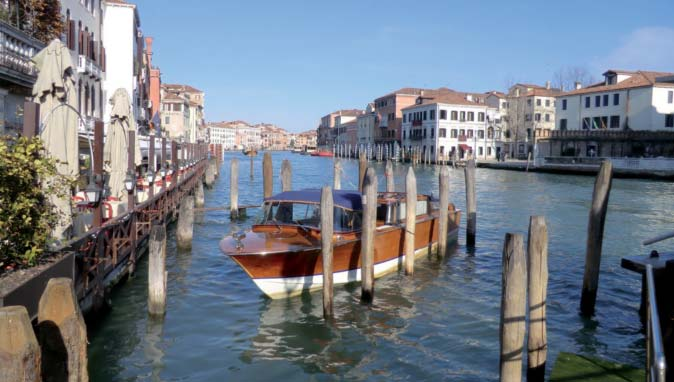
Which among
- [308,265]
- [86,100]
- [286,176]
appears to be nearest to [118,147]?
[308,265]

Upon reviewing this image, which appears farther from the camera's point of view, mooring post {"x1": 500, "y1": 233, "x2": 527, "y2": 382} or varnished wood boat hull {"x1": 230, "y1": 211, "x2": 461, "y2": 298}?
varnished wood boat hull {"x1": 230, "y1": 211, "x2": 461, "y2": 298}

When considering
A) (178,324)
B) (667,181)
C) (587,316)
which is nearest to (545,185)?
(667,181)

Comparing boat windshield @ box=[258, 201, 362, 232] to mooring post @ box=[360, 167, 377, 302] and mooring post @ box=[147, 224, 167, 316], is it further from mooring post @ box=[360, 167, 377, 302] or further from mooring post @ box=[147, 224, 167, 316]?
mooring post @ box=[147, 224, 167, 316]

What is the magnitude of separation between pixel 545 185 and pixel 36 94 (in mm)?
38415

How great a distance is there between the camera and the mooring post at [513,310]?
6.32 meters

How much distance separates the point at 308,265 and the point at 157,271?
291 centimetres

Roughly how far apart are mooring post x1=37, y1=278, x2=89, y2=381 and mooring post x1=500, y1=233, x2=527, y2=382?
419cm

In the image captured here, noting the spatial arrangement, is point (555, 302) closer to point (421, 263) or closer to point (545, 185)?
point (421, 263)

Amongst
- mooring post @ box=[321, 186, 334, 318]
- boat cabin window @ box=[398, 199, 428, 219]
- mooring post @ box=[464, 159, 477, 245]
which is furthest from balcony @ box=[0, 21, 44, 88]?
mooring post @ box=[464, 159, 477, 245]

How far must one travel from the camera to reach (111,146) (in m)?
13.5

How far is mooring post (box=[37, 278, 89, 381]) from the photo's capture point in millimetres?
4316

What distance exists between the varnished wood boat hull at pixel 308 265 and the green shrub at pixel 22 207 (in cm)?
516

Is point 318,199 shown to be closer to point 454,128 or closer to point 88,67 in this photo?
point 88,67

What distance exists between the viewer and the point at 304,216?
12.7m
